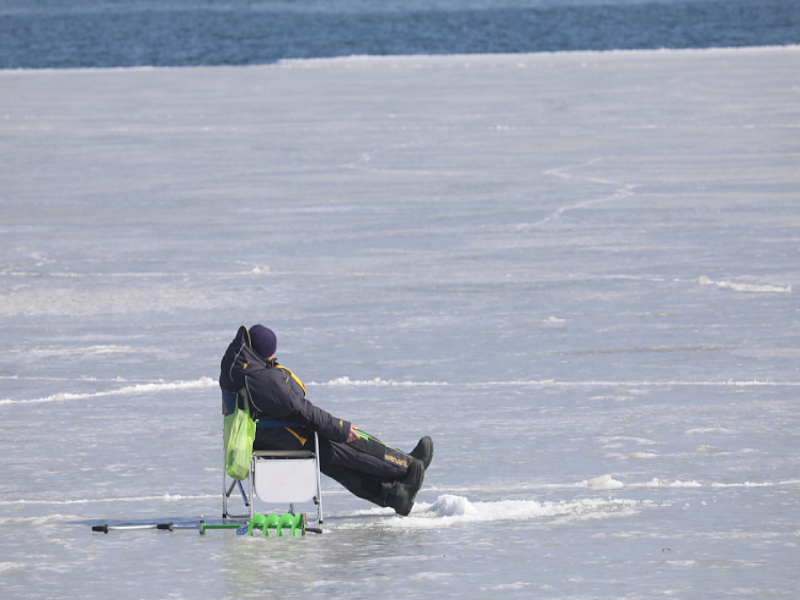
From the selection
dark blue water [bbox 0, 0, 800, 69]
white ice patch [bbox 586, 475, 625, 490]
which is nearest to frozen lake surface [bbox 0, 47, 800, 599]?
white ice patch [bbox 586, 475, 625, 490]

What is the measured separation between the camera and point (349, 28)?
9781cm

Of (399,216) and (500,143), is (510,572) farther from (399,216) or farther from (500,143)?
(500,143)

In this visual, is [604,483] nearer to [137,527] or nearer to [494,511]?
[494,511]

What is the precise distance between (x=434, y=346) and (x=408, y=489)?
3.87 meters

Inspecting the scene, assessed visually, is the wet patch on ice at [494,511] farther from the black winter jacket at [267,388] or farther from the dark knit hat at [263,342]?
the dark knit hat at [263,342]

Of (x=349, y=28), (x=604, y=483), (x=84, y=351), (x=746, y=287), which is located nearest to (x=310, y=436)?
(x=604, y=483)

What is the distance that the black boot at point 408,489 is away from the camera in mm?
6484

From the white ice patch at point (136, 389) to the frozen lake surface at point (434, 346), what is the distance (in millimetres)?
26

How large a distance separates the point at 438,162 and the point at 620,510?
1528 centimetres

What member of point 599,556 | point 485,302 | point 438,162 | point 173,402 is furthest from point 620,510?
point 438,162

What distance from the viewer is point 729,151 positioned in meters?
22.2

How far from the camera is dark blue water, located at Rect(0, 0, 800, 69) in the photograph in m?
67.2

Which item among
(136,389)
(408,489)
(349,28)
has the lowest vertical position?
(408,489)

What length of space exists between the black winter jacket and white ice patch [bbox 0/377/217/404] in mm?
2982
